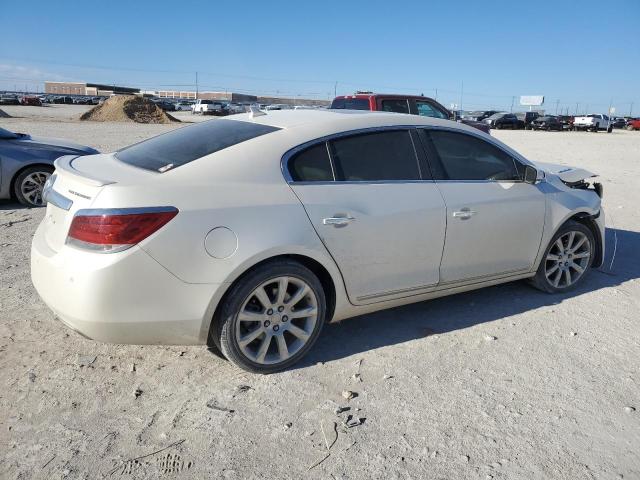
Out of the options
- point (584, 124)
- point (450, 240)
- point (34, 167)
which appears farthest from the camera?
point (584, 124)

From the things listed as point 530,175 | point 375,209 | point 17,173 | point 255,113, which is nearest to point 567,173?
point 530,175

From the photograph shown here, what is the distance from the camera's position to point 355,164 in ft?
12.3

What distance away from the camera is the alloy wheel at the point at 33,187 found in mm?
7887

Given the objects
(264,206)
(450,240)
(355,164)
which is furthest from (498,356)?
(264,206)

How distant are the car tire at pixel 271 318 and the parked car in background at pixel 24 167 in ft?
18.6

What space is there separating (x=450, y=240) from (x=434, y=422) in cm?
145

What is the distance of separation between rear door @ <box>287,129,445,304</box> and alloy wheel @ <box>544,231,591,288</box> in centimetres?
152

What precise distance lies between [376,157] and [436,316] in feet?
4.71

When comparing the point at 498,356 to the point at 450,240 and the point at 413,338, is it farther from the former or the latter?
the point at 450,240

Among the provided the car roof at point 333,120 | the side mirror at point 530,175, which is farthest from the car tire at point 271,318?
the side mirror at point 530,175

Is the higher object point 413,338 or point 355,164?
point 355,164

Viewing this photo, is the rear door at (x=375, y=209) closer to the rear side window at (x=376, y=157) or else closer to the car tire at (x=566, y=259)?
the rear side window at (x=376, y=157)

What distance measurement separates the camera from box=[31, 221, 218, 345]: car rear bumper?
2.92 metres

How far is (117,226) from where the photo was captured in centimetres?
Result: 291
